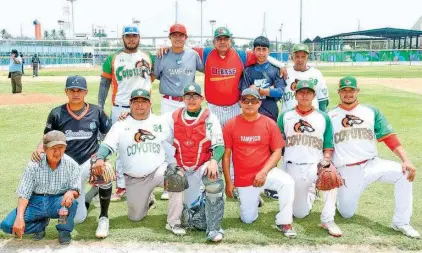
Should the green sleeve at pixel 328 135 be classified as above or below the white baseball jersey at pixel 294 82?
below

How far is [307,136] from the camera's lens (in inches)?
201

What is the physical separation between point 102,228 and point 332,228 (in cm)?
240

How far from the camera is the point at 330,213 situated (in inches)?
186

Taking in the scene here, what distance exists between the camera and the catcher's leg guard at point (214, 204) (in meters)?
4.52

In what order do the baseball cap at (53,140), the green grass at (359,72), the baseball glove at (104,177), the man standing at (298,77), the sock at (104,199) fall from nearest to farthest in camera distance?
the baseball cap at (53,140), the baseball glove at (104,177), the sock at (104,199), the man standing at (298,77), the green grass at (359,72)

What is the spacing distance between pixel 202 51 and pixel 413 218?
353cm

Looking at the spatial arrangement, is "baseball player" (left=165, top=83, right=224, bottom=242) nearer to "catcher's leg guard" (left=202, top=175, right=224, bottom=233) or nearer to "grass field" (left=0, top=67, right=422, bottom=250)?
"catcher's leg guard" (left=202, top=175, right=224, bottom=233)

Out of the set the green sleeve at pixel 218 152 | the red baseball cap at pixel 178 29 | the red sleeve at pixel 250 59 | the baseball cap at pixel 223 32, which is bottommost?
the green sleeve at pixel 218 152

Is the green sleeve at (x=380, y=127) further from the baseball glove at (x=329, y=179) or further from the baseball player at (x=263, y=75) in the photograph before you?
the baseball player at (x=263, y=75)

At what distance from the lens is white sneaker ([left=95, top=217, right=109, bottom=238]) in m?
4.49

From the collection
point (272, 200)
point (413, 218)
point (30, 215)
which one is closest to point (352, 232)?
point (413, 218)

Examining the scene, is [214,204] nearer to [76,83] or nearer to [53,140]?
[53,140]

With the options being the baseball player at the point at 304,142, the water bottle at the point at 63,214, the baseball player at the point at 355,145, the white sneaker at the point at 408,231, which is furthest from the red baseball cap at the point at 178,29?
the white sneaker at the point at 408,231

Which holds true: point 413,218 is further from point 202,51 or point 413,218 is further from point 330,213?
point 202,51
